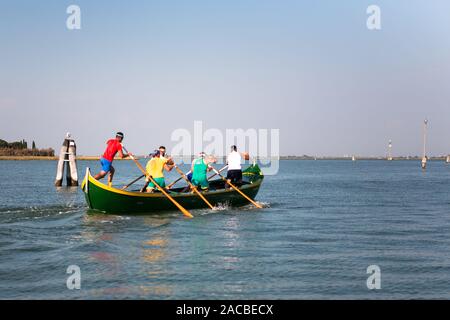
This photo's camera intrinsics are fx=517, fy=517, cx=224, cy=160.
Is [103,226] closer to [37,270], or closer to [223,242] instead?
[223,242]

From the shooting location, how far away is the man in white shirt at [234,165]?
74.7 ft

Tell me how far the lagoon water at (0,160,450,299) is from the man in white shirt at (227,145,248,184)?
296 centimetres

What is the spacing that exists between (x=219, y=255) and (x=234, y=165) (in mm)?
10855

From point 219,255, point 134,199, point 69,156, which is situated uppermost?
point 69,156

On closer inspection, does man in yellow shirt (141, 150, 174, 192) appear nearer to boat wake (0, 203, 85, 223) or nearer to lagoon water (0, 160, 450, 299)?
lagoon water (0, 160, 450, 299)

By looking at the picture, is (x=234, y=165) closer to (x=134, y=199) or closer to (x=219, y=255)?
(x=134, y=199)

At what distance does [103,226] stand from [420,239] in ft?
31.4

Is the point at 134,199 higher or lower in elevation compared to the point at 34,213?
higher

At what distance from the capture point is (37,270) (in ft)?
34.1

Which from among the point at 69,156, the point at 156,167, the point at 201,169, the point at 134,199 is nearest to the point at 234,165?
the point at 201,169

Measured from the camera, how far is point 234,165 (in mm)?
22984
